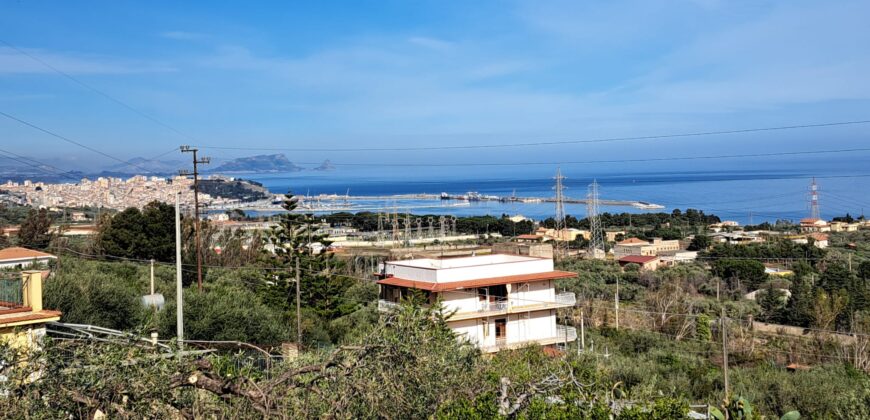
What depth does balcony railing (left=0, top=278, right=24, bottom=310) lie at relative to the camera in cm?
725

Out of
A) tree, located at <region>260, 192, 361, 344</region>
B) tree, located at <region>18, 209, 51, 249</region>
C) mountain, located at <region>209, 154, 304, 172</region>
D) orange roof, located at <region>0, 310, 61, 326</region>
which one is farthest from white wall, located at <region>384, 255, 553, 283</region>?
mountain, located at <region>209, 154, 304, 172</region>

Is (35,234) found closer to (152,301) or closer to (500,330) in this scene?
(152,301)

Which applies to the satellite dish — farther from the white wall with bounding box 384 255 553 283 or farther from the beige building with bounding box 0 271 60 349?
the white wall with bounding box 384 255 553 283

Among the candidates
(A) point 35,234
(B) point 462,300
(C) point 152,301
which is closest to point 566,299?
(B) point 462,300

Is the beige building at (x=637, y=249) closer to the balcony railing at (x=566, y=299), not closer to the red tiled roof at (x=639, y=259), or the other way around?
the red tiled roof at (x=639, y=259)

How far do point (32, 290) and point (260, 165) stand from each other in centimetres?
16873

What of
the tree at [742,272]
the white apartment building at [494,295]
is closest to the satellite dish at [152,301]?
the white apartment building at [494,295]

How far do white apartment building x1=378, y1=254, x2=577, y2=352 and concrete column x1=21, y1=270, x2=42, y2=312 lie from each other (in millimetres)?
10281

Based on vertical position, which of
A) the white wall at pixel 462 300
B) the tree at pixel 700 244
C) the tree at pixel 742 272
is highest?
the white wall at pixel 462 300

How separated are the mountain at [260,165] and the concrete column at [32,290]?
5373 inches

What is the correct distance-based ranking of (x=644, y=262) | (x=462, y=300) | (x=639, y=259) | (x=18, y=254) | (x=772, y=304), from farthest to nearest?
(x=639, y=259) → (x=644, y=262) → (x=772, y=304) → (x=18, y=254) → (x=462, y=300)

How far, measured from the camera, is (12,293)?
24.2ft

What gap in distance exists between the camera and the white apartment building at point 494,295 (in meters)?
17.4

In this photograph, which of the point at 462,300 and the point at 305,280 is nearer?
the point at 462,300
